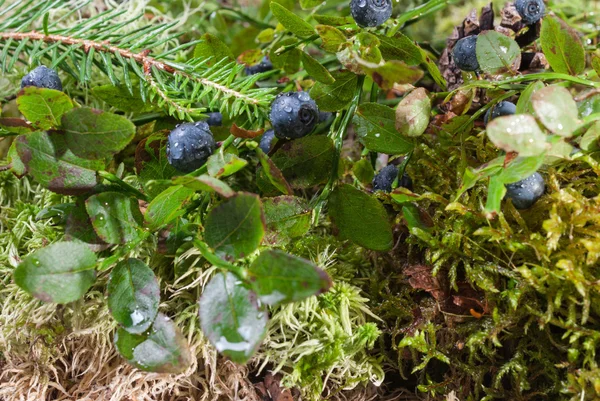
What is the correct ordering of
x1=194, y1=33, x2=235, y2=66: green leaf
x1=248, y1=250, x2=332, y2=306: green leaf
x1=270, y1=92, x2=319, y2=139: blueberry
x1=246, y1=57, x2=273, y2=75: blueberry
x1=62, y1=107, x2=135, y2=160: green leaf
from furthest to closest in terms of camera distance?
1. x1=246, y1=57, x2=273, y2=75: blueberry
2. x1=194, y1=33, x2=235, y2=66: green leaf
3. x1=270, y1=92, x2=319, y2=139: blueberry
4. x1=62, y1=107, x2=135, y2=160: green leaf
5. x1=248, y1=250, x2=332, y2=306: green leaf

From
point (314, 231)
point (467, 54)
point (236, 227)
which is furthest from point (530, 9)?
point (236, 227)

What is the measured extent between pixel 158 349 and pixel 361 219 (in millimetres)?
306

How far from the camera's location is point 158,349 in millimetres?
578

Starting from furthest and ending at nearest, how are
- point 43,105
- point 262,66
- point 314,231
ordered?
point 262,66 < point 314,231 < point 43,105

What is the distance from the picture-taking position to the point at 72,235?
0.64 metres

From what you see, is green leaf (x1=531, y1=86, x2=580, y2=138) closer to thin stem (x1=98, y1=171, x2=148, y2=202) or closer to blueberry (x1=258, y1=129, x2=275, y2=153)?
blueberry (x1=258, y1=129, x2=275, y2=153)

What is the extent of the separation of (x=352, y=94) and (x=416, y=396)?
443 millimetres

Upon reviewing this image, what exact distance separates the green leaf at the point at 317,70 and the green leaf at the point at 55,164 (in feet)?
1.00

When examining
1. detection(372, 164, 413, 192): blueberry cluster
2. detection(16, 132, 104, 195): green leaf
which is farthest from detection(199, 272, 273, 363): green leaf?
detection(372, 164, 413, 192): blueberry cluster

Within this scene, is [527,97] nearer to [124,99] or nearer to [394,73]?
[394,73]

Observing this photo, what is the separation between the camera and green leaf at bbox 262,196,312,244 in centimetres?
Answer: 67

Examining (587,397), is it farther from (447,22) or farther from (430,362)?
(447,22)

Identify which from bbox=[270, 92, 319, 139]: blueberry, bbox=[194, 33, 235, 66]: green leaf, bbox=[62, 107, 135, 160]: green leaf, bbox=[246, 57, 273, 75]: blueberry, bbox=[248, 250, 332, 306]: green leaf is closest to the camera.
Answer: bbox=[248, 250, 332, 306]: green leaf

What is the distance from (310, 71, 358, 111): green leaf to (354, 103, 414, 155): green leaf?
3 cm
